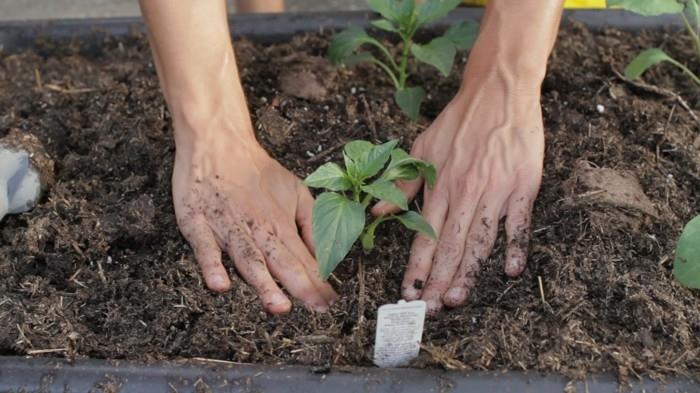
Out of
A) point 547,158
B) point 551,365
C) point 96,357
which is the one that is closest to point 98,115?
point 96,357

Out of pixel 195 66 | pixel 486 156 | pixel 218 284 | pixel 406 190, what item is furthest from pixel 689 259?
pixel 195 66

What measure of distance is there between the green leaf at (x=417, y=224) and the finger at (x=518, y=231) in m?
0.15

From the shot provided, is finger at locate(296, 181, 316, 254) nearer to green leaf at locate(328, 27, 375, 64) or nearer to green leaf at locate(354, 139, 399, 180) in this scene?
green leaf at locate(354, 139, 399, 180)

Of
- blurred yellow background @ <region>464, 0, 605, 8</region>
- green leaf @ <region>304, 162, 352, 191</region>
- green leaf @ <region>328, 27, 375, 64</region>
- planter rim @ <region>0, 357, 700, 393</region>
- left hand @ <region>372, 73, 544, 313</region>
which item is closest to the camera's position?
planter rim @ <region>0, 357, 700, 393</region>

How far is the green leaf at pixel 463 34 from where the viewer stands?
1621 mm

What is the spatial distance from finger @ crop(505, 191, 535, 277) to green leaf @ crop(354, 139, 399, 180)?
256 millimetres

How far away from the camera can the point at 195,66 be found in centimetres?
144

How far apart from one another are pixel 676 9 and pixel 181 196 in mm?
910

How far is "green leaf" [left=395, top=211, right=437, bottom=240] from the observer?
4.09 feet

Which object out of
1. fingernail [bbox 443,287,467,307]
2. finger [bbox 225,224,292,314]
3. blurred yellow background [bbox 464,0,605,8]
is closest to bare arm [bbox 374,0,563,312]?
fingernail [bbox 443,287,467,307]

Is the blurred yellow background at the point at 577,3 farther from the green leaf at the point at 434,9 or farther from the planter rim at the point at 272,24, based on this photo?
the green leaf at the point at 434,9

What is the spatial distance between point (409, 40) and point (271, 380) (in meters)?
0.78

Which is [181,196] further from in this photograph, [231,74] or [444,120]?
[444,120]

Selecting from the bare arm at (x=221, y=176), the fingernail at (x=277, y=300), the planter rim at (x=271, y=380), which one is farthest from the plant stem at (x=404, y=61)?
the planter rim at (x=271, y=380)
